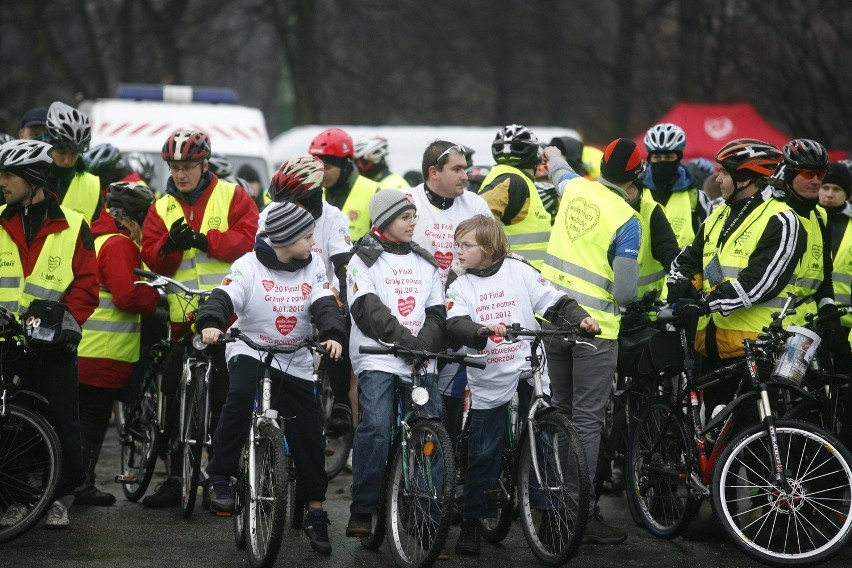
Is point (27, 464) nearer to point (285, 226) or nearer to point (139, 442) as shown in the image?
point (139, 442)

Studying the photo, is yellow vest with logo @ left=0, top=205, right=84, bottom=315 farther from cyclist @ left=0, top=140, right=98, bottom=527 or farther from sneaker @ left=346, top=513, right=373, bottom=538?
sneaker @ left=346, top=513, right=373, bottom=538

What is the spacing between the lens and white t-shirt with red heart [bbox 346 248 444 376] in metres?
7.61

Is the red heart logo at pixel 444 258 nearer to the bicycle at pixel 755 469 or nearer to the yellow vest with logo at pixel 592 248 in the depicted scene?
the yellow vest with logo at pixel 592 248

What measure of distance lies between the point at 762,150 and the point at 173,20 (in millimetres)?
22802

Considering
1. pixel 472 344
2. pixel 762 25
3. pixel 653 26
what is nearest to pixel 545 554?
pixel 472 344

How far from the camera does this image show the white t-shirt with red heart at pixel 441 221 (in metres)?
8.65

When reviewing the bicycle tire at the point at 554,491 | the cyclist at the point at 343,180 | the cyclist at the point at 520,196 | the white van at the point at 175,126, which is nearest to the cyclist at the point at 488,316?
the bicycle tire at the point at 554,491

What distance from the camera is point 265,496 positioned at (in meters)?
7.12

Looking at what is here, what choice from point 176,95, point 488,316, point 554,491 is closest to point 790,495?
point 554,491

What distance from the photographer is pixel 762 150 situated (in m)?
8.08

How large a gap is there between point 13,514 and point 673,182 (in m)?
5.20

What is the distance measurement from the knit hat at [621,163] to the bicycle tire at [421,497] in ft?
6.41

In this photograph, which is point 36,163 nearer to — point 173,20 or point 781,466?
point 781,466

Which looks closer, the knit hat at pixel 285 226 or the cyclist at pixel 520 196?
the knit hat at pixel 285 226
